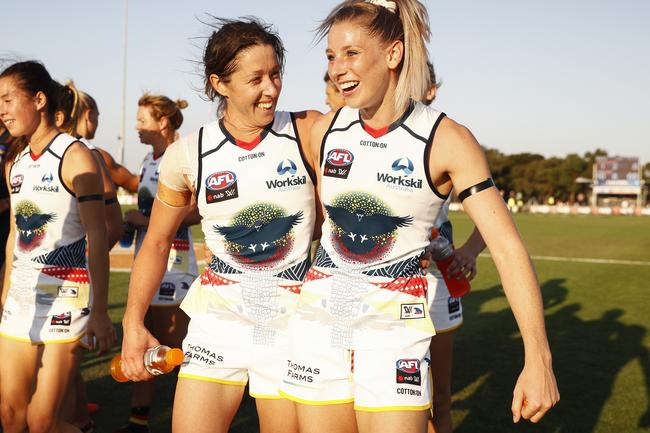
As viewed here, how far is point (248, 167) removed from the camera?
3535 millimetres

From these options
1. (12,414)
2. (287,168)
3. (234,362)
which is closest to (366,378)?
(234,362)

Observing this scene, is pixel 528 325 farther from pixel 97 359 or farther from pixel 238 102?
pixel 97 359

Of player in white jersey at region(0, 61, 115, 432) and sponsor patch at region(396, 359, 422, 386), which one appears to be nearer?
sponsor patch at region(396, 359, 422, 386)

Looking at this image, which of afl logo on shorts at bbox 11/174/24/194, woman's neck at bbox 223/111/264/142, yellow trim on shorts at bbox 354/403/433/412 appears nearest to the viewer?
yellow trim on shorts at bbox 354/403/433/412

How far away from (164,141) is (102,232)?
2718 mm

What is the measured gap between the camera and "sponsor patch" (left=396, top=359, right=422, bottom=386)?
9.77 feet

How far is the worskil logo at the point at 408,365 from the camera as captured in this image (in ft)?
9.81

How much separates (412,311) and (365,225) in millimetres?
437

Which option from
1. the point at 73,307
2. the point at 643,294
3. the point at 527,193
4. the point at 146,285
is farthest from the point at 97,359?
the point at 527,193

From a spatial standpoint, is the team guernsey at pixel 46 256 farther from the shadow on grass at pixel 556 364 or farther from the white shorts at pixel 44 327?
the shadow on grass at pixel 556 364

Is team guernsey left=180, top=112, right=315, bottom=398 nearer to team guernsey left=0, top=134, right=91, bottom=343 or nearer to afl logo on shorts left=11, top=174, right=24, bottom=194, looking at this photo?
team guernsey left=0, top=134, right=91, bottom=343

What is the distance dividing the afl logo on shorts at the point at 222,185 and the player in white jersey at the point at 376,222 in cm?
55

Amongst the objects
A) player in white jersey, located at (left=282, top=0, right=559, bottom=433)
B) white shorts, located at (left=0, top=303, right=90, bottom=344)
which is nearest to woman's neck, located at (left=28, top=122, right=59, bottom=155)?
white shorts, located at (left=0, top=303, right=90, bottom=344)

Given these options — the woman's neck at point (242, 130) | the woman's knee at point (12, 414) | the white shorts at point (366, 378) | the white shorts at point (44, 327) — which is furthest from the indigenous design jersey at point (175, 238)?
the white shorts at point (366, 378)
